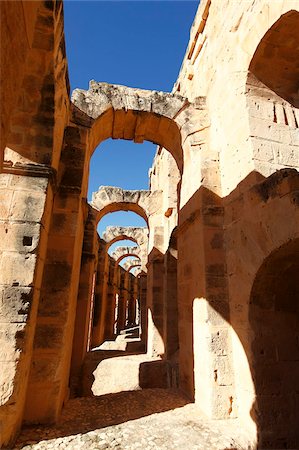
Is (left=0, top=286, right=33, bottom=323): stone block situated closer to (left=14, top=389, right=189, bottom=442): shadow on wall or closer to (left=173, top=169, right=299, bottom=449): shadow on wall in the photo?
(left=14, top=389, right=189, bottom=442): shadow on wall

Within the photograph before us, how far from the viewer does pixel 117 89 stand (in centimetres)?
525

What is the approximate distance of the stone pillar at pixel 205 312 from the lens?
3.52 metres

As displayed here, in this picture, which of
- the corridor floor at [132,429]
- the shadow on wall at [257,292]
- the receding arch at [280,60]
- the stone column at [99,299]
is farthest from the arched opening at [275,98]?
the stone column at [99,299]

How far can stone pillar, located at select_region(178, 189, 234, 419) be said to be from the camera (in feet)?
11.6

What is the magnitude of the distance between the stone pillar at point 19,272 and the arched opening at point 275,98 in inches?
117

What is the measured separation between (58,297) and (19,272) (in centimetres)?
74

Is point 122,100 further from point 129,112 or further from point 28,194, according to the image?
point 28,194

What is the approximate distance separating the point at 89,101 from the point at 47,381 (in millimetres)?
4565

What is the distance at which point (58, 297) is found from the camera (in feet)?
11.7

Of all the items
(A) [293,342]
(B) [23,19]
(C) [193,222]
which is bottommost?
(A) [293,342]

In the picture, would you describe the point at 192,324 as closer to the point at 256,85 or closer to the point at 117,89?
the point at 256,85

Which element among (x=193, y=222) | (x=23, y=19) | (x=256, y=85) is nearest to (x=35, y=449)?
(x=193, y=222)

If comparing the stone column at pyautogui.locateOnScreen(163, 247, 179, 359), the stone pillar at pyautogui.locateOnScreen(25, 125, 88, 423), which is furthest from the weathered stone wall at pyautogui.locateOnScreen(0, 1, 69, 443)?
the stone column at pyautogui.locateOnScreen(163, 247, 179, 359)

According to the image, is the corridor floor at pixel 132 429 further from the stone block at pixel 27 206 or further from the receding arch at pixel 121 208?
the receding arch at pixel 121 208
